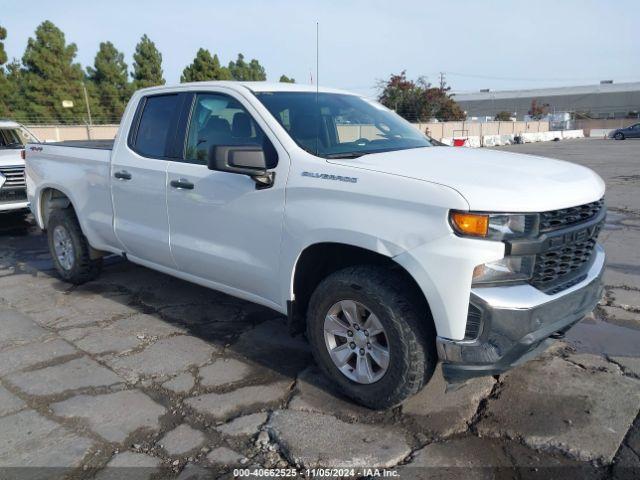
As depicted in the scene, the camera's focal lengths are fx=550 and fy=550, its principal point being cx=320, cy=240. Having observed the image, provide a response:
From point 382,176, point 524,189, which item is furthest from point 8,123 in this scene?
point 524,189

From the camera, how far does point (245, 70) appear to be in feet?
160

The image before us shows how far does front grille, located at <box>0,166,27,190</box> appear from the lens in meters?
8.49

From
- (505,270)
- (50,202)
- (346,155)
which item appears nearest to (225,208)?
(346,155)

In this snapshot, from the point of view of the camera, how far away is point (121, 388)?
3.67 metres

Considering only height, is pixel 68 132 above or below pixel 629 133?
above

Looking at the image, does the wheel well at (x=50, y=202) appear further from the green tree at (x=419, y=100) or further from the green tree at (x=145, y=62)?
the green tree at (x=419, y=100)

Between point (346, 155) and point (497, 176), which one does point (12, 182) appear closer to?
point (346, 155)

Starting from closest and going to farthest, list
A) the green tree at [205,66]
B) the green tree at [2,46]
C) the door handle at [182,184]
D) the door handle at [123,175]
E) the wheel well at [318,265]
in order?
the wheel well at [318,265] → the door handle at [182,184] → the door handle at [123,175] → the green tree at [2,46] → the green tree at [205,66]

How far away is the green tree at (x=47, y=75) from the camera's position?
32.0 m

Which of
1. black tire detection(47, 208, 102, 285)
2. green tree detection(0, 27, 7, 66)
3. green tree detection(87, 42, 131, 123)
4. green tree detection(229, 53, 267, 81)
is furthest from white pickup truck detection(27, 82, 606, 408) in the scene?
green tree detection(229, 53, 267, 81)

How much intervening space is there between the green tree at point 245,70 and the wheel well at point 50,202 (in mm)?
43055

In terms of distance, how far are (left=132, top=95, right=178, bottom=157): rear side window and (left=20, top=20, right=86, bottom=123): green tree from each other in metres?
31.5

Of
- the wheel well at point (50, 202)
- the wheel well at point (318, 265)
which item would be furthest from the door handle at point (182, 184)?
the wheel well at point (50, 202)

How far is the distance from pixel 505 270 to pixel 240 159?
1.69m
